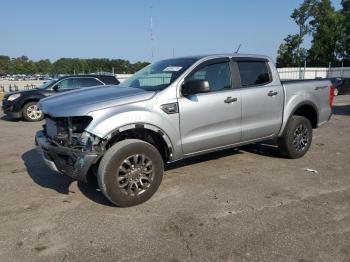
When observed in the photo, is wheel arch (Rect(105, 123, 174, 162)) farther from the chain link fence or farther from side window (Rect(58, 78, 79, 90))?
the chain link fence

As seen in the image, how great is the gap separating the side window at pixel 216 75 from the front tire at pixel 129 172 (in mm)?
1323

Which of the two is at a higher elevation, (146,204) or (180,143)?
(180,143)

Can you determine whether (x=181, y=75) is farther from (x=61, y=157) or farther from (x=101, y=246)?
(x=101, y=246)

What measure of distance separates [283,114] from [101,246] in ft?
12.6

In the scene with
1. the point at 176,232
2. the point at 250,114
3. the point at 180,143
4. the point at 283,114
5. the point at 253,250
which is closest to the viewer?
the point at 253,250

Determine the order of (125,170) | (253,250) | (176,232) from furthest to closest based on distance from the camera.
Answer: (125,170) → (176,232) → (253,250)

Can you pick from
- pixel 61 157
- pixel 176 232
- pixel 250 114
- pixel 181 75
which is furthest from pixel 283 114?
pixel 61 157

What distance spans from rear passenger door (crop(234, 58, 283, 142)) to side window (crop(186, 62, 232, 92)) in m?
0.25

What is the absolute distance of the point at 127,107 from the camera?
4.47 m

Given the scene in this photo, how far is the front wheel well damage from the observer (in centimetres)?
461

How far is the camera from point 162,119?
4.71m

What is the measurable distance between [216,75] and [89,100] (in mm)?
1930

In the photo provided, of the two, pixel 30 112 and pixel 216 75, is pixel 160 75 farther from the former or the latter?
pixel 30 112

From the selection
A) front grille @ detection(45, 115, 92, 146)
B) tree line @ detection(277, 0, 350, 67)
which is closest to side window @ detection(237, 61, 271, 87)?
front grille @ detection(45, 115, 92, 146)
